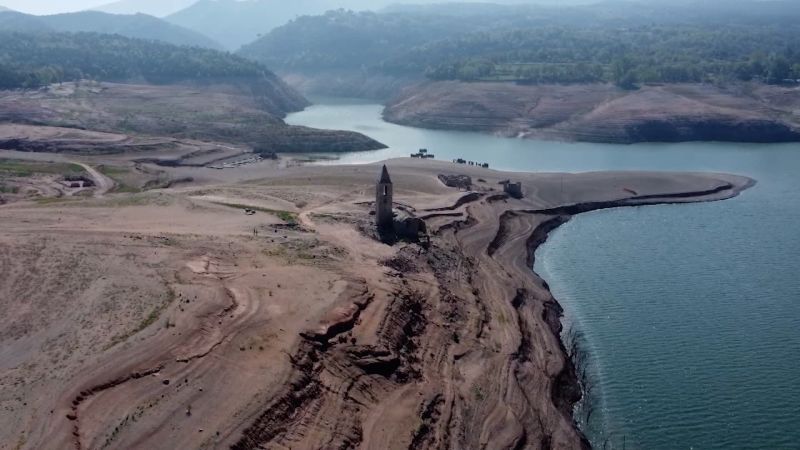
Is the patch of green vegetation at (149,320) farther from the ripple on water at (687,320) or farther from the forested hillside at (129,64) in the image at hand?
the forested hillside at (129,64)

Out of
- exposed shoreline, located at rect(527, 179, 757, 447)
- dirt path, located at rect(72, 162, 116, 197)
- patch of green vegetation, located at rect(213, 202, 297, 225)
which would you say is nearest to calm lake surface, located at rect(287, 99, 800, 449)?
exposed shoreline, located at rect(527, 179, 757, 447)

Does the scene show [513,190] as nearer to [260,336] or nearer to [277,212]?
[277,212]

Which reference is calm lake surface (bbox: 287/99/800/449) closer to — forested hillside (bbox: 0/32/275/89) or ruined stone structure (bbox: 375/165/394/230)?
ruined stone structure (bbox: 375/165/394/230)

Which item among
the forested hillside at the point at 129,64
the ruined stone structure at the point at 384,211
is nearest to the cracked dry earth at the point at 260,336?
the ruined stone structure at the point at 384,211

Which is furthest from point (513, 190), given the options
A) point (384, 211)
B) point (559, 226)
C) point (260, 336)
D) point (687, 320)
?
point (260, 336)

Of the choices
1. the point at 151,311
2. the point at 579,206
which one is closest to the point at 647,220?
the point at 579,206

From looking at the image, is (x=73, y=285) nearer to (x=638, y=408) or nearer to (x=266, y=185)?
(x=638, y=408)
